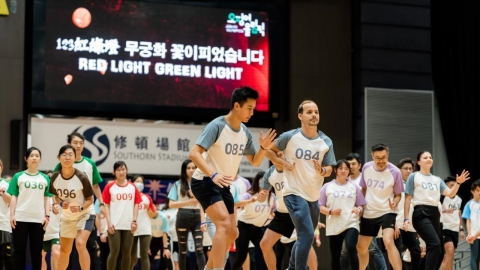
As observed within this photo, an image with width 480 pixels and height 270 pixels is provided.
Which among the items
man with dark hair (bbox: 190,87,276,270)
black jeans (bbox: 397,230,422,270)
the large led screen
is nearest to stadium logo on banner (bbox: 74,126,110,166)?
the large led screen

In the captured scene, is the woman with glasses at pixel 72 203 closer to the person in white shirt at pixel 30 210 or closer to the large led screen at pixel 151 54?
the person in white shirt at pixel 30 210

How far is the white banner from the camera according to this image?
47.5ft

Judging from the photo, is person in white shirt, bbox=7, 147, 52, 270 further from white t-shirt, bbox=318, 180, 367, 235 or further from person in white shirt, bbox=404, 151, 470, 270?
person in white shirt, bbox=404, 151, 470, 270

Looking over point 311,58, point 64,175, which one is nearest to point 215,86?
point 311,58

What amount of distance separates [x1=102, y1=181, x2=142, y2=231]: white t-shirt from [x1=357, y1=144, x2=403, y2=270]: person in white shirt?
310 cm

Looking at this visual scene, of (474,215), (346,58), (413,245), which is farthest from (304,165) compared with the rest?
(346,58)

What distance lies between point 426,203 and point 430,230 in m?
0.37

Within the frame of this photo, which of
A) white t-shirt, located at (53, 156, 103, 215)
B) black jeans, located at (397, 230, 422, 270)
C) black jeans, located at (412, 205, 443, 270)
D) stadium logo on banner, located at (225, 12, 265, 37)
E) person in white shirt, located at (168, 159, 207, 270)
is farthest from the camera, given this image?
stadium logo on banner, located at (225, 12, 265, 37)

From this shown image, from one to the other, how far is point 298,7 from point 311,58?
3.58 ft

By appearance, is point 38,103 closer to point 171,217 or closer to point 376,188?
point 171,217

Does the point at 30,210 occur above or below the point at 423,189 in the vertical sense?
below

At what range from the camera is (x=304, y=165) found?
8.09 m

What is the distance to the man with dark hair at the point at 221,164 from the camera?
7.07 metres

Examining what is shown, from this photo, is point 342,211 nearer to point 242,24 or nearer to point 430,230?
point 430,230
